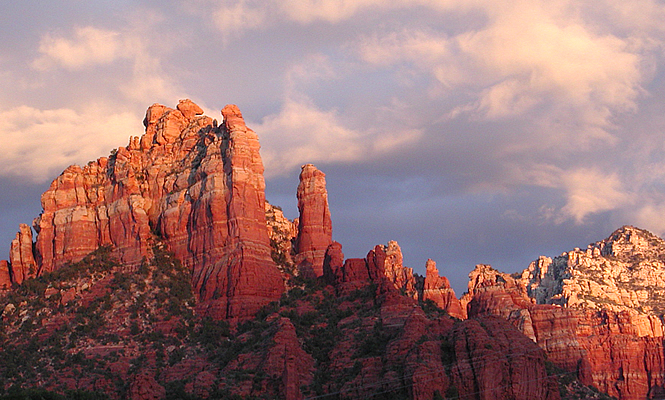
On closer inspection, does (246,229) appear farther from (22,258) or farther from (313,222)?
(22,258)

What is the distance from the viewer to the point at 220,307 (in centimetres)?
15862

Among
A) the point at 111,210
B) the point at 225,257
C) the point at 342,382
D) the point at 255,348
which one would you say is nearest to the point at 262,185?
the point at 225,257

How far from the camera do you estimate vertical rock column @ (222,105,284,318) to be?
522 feet

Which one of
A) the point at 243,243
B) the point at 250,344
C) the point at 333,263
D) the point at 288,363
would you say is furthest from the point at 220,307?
the point at 288,363

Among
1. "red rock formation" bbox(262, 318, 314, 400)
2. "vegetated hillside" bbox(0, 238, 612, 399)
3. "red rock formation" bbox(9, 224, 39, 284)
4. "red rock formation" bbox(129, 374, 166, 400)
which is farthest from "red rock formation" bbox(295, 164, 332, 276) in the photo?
"red rock formation" bbox(129, 374, 166, 400)

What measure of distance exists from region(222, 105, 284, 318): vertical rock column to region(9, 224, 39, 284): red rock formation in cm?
3869

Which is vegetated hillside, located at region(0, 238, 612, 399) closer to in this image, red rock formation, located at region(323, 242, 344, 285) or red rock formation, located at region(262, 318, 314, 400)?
red rock formation, located at region(262, 318, 314, 400)

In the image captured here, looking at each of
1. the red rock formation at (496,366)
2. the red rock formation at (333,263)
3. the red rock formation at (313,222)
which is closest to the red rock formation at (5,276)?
the red rock formation at (313,222)

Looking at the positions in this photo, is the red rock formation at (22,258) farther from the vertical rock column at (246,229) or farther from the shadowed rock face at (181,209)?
the vertical rock column at (246,229)

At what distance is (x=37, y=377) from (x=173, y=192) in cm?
4319

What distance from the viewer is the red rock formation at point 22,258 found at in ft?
606

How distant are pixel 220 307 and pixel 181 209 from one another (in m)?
21.5

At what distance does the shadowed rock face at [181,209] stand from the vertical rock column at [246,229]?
15cm

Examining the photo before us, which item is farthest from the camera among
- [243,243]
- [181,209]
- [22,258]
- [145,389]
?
[22,258]
